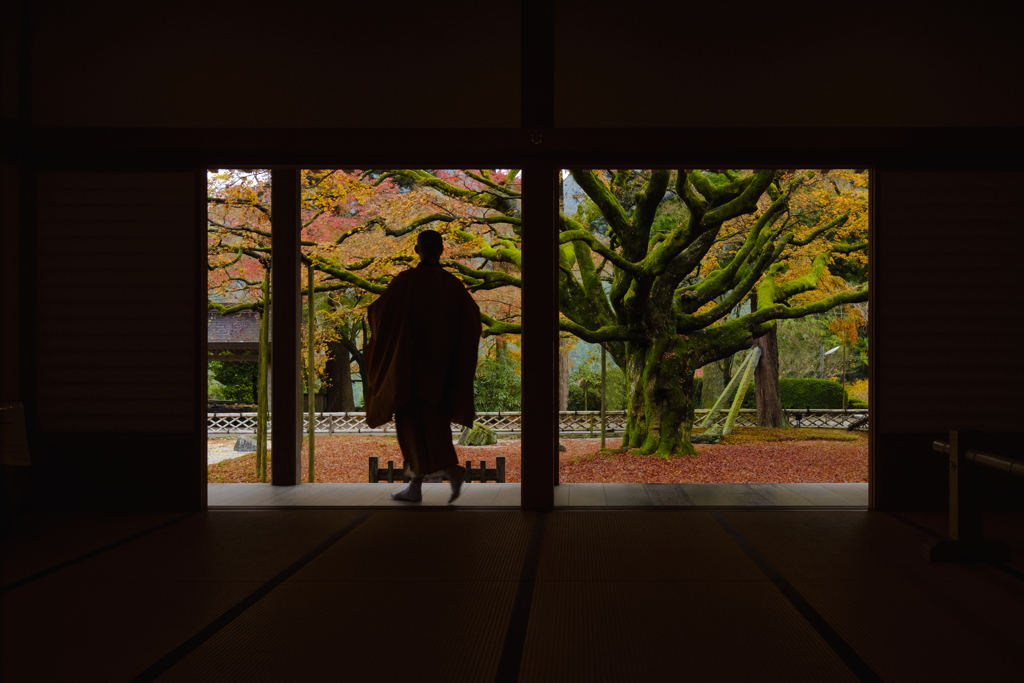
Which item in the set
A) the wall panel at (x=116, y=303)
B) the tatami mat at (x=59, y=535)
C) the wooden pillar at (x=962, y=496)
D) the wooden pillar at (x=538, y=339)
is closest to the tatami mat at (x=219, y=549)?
the tatami mat at (x=59, y=535)

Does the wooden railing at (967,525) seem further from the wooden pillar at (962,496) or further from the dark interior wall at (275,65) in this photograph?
the dark interior wall at (275,65)

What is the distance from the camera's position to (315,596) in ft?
6.31

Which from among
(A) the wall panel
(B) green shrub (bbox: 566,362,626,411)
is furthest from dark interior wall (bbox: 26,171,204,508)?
(B) green shrub (bbox: 566,362,626,411)

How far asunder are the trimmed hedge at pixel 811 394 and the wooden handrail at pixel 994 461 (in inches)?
422

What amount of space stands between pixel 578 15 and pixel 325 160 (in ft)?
4.65

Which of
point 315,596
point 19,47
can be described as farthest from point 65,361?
point 315,596

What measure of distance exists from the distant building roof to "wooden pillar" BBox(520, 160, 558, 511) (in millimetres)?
9533

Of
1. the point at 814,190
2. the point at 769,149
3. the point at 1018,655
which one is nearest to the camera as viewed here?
the point at 1018,655

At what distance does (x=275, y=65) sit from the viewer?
10.5ft

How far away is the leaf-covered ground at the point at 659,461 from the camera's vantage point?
823 centimetres

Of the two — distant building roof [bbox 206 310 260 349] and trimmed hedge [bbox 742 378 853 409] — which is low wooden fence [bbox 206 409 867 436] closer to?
trimmed hedge [bbox 742 378 853 409]

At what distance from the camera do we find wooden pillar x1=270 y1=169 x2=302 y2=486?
379 centimetres

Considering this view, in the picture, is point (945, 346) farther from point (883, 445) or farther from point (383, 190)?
point (383, 190)

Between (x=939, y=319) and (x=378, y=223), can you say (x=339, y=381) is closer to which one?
(x=378, y=223)
